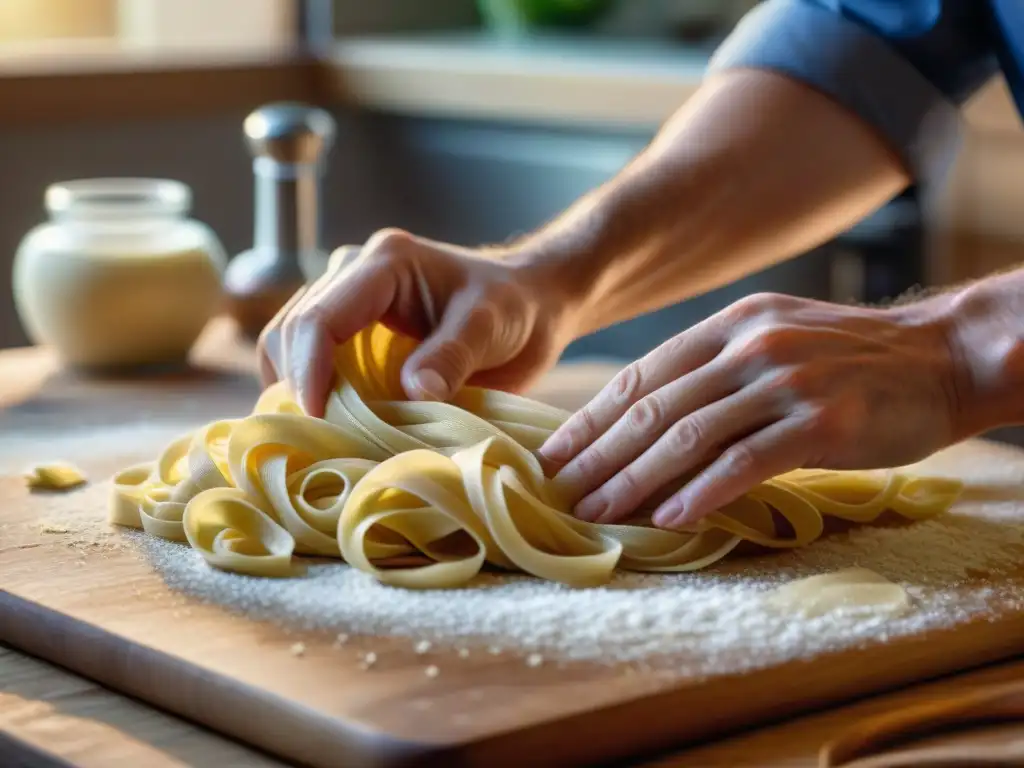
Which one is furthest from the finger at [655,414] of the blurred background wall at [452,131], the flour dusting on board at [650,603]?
the blurred background wall at [452,131]

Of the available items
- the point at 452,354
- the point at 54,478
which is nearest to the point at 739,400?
the point at 452,354

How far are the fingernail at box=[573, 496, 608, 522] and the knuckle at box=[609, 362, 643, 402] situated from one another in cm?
9

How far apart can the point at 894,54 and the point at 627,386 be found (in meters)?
0.71

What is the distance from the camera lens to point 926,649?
1.11 metres

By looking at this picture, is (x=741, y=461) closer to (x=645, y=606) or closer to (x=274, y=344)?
(x=645, y=606)

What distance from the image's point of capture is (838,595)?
116 cm

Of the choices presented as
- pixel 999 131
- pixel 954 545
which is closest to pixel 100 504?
pixel 954 545

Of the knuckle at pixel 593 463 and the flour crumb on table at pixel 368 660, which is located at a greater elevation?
the knuckle at pixel 593 463

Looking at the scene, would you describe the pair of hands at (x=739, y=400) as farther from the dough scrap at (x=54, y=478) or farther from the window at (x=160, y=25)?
the window at (x=160, y=25)

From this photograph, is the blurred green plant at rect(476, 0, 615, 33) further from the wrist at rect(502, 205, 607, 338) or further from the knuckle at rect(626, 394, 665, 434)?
the knuckle at rect(626, 394, 665, 434)

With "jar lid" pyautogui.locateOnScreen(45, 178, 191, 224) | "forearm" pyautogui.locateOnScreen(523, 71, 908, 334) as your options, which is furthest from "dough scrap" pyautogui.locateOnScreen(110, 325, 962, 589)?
"jar lid" pyautogui.locateOnScreen(45, 178, 191, 224)

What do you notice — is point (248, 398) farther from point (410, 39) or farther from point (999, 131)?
point (410, 39)

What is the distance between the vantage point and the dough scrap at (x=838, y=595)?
115 centimetres

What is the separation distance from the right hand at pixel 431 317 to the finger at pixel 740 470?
0.29 m
